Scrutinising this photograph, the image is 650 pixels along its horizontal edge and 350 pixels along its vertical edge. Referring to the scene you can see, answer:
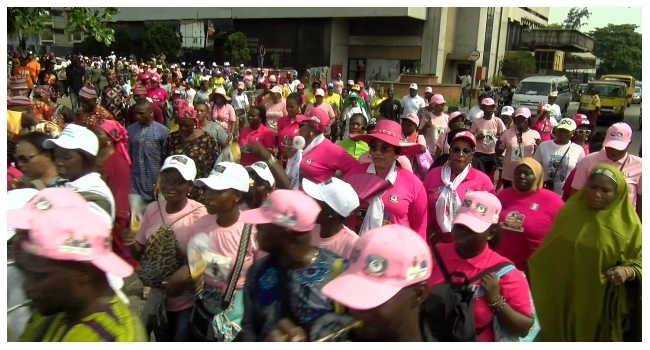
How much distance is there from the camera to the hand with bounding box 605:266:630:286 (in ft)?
11.3

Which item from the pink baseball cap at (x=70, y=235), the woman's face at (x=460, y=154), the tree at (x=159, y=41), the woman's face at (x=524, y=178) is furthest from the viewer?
the tree at (x=159, y=41)

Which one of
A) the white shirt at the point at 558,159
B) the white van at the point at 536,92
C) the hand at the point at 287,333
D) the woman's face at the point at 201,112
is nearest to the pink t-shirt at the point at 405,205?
the hand at the point at 287,333

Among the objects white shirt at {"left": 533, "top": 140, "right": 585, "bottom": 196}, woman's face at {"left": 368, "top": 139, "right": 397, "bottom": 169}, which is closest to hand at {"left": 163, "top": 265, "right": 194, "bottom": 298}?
woman's face at {"left": 368, "top": 139, "right": 397, "bottom": 169}

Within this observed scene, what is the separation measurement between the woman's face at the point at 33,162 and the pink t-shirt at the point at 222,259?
57.5 inches

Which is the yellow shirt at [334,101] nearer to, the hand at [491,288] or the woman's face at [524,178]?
the woman's face at [524,178]

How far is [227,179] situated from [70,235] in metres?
1.23

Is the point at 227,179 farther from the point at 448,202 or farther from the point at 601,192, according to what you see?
the point at 601,192

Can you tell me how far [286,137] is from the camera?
6.54 metres

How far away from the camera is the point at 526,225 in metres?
4.17

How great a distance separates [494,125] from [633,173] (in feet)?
11.5

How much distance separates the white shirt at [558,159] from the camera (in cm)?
648

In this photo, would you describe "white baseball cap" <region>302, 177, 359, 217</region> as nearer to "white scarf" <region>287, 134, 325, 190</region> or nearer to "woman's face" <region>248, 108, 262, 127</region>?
"white scarf" <region>287, 134, 325, 190</region>
